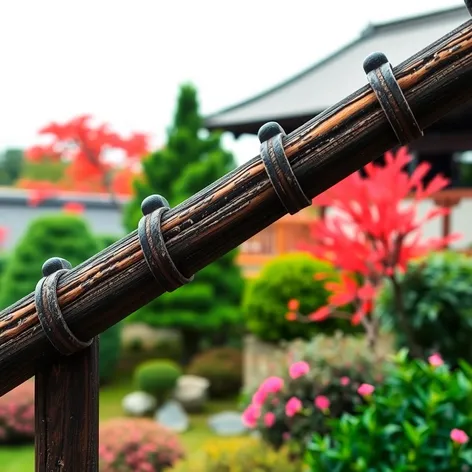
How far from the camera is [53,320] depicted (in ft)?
3.59

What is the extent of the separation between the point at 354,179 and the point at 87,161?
1178cm

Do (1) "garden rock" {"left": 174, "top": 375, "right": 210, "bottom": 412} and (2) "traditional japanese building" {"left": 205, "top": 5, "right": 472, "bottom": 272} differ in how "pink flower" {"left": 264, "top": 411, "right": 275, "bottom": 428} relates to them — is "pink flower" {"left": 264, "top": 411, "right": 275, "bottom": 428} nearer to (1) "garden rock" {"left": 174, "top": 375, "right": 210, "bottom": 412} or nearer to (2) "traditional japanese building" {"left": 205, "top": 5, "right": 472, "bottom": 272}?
(2) "traditional japanese building" {"left": 205, "top": 5, "right": 472, "bottom": 272}

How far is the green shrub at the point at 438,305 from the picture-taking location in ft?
15.1

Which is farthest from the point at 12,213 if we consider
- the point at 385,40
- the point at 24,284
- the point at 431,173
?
the point at 431,173

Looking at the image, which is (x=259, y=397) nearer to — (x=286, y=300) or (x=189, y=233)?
(x=189, y=233)

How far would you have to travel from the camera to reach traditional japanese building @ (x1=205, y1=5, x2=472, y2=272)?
6.95 metres

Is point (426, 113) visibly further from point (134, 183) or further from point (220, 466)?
point (134, 183)

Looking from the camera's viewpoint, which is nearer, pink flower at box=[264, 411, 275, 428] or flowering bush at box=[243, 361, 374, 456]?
flowering bush at box=[243, 361, 374, 456]

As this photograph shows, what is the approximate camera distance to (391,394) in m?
2.58

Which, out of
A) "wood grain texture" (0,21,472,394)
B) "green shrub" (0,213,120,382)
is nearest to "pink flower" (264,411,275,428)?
"wood grain texture" (0,21,472,394)

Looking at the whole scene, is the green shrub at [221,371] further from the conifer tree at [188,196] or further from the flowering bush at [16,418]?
the flowering bush at [16,418]

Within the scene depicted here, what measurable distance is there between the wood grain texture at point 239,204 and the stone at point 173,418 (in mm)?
6472

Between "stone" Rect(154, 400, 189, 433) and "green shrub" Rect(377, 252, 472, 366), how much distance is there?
3.46m

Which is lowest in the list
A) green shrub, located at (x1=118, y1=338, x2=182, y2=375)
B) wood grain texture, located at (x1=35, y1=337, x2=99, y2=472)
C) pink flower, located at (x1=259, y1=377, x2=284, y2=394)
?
wood grain texture, located at (x1=35, y1=337, x2=99, y2=472)
